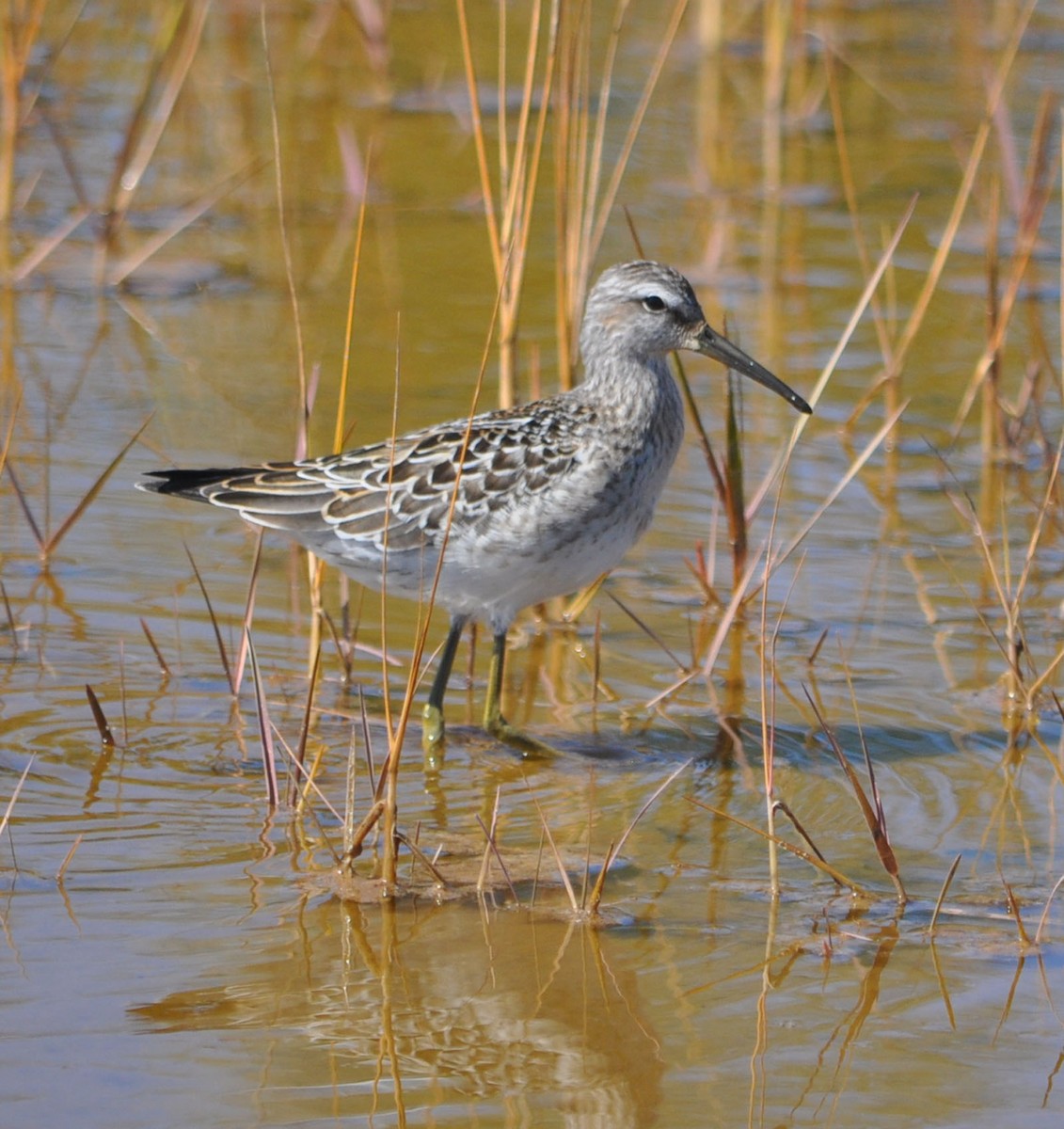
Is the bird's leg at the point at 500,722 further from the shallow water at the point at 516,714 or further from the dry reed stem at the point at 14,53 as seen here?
the dry reed stem at the point at 14,53

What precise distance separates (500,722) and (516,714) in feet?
0.86

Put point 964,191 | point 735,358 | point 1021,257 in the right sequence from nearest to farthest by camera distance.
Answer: point 735,358 < point 964,191 < point 1021,257

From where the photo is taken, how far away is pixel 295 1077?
399 centimetres

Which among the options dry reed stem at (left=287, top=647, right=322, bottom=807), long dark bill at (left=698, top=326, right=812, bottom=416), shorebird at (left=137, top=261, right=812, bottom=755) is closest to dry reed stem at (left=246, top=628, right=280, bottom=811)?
dry reed stem at (left=287, top=647, right=322, bottom=807)

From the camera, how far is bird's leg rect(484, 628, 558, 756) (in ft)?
19.9

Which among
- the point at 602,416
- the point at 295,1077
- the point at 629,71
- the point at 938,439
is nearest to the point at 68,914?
the point at 295,1077

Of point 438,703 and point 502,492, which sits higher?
point 502,492

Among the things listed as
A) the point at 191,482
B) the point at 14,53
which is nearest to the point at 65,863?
the point at 191,482

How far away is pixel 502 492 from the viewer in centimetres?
604

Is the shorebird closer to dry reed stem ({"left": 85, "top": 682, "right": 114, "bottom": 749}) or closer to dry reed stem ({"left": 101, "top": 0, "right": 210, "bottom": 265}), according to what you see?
dry reed stem ({"left": 85, "top": 682, "right": 114, "bottom": 749})

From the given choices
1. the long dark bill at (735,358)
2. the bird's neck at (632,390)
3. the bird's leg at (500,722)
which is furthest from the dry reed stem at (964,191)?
the bird's leg at (500,722)

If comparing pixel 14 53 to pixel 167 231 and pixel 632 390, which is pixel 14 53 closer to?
pixel 167 231

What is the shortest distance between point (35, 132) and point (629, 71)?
4.31 metres

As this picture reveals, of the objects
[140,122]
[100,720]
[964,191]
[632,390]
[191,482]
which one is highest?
[140,122]
